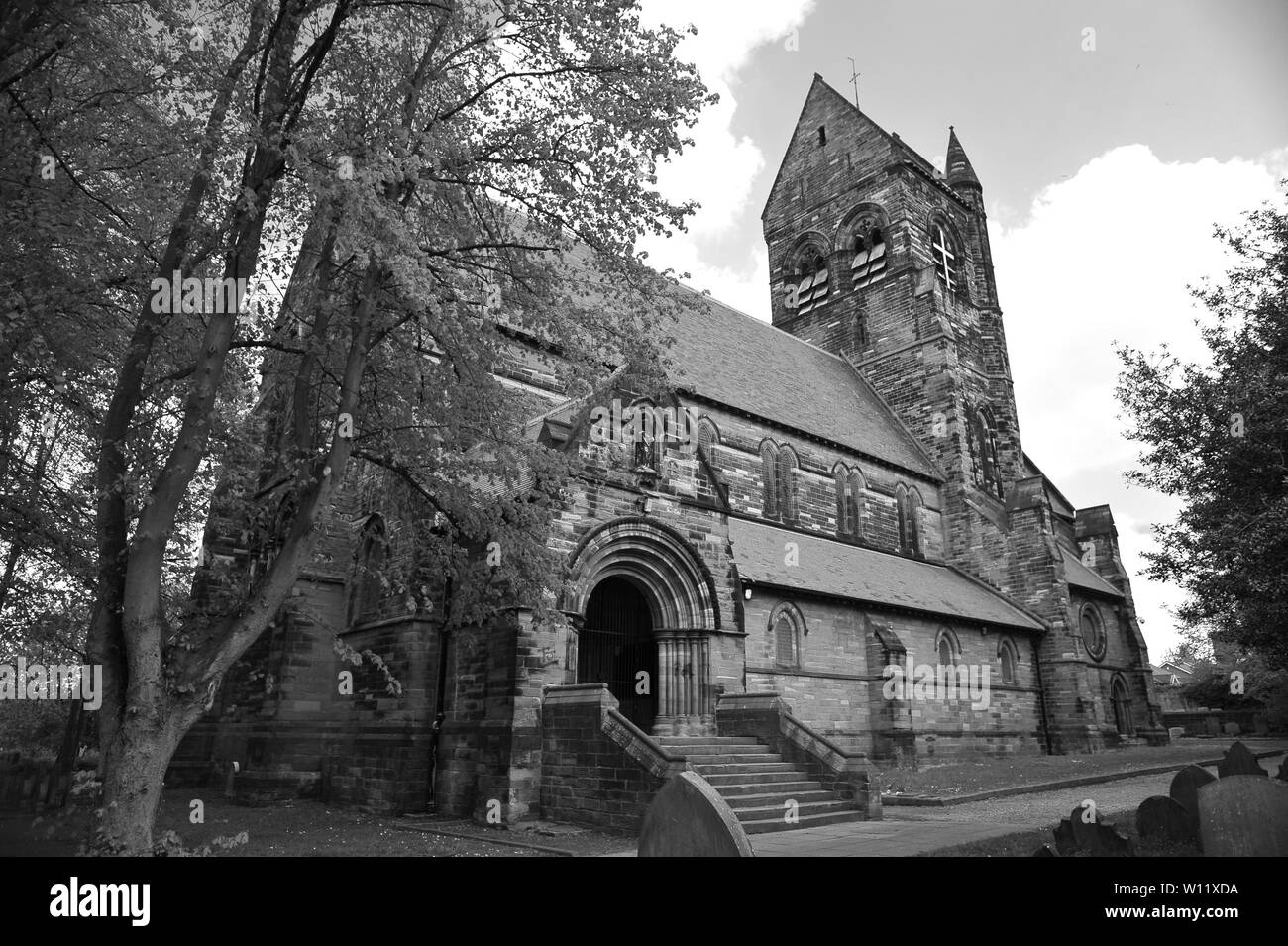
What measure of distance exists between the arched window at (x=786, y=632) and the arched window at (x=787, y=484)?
180 inches

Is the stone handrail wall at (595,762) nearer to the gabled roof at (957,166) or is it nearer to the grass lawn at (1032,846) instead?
the grass lawn at (1032,846)

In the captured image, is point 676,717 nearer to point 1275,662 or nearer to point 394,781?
point 394,781

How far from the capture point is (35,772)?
1978 cm

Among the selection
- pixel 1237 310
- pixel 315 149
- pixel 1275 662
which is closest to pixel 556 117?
pixel 315 149

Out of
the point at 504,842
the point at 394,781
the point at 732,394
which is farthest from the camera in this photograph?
the point at 732,394

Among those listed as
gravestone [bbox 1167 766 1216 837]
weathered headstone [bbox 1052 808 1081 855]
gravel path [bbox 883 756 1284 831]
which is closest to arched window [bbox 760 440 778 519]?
gravel path [bbox 883 756 1284 831]

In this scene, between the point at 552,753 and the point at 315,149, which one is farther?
the point at 552,753

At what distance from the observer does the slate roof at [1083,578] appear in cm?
3056

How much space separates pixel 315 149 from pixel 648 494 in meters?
7.89

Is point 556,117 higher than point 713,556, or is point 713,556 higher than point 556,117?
point 556,117

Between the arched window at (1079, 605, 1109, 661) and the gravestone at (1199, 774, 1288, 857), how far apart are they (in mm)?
27513

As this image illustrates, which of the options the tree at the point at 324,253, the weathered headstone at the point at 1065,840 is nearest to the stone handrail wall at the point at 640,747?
the tree at the point at 324,253

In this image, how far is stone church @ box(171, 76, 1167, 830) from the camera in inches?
506

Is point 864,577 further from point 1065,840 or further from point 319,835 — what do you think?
point 319,835
